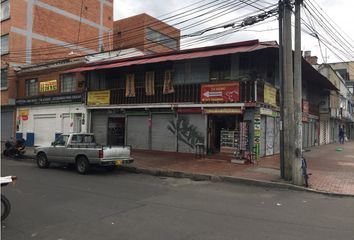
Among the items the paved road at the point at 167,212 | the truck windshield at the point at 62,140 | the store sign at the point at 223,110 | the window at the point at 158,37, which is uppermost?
the window at the point at 158,37

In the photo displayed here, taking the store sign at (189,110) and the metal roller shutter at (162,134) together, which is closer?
the store sign at (189,110)

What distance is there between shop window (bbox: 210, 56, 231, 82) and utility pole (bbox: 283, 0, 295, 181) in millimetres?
5780

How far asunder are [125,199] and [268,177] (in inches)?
234

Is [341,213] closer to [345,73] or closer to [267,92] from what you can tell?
[267,92]

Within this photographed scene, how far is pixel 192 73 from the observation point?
19.6 metres

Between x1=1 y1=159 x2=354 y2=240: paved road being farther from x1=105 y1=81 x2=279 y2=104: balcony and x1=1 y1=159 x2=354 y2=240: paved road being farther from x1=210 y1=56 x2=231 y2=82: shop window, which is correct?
x1=210 y1=56 x2=231 y2=82: shop window

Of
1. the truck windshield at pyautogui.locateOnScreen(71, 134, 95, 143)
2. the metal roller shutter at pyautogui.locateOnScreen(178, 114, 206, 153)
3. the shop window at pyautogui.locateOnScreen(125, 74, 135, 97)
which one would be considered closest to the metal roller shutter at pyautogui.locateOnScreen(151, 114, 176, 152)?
the metal roller shutter at pyautogui.locateOnScreen(178, 114, 206, 153)

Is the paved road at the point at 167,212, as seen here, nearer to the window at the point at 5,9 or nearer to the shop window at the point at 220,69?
the shop window at the point at 220,69

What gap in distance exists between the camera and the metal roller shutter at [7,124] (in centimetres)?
3028

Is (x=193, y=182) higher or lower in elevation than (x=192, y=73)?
lower

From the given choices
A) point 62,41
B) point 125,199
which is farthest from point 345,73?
point 125,199

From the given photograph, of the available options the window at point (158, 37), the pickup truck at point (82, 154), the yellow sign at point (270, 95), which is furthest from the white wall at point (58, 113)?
the window at point (158, 37)

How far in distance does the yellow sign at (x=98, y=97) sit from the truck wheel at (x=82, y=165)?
8.34 meters

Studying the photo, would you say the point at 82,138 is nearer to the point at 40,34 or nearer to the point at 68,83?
the point at 68,83
